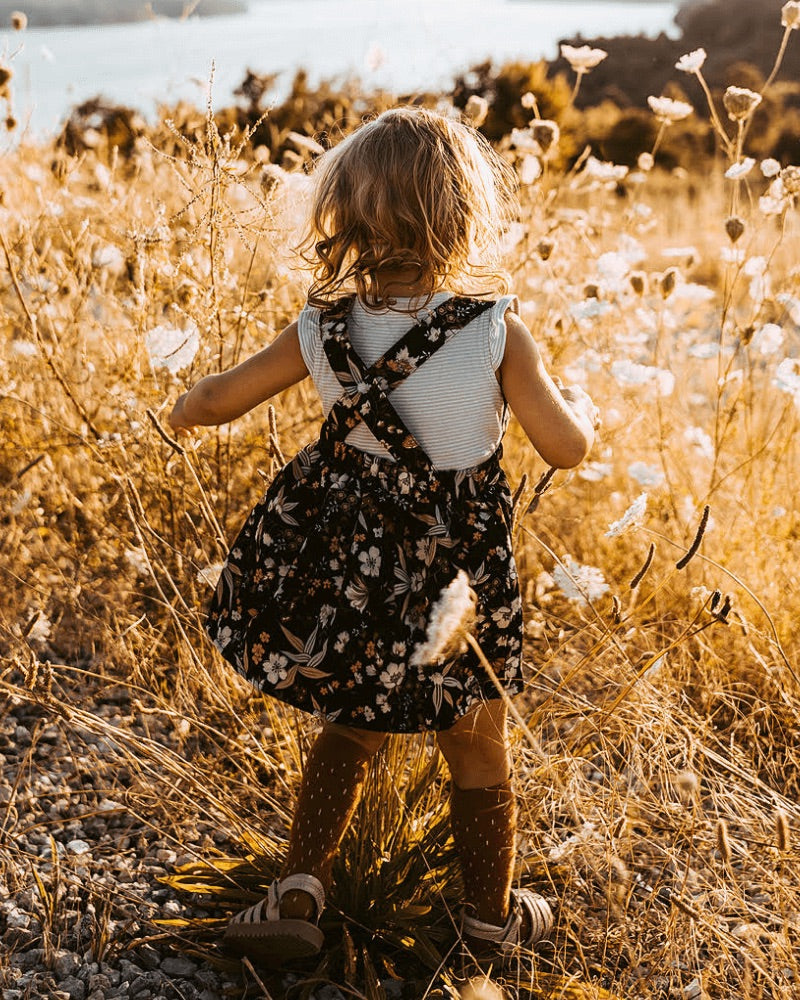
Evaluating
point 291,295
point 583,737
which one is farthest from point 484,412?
point 291,295

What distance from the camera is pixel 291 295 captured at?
8.86 feet

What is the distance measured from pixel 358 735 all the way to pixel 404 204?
75 centimetres

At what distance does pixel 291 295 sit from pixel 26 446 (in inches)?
30.6

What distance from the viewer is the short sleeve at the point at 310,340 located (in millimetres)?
1463

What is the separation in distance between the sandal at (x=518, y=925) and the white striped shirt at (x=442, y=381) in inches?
26.1

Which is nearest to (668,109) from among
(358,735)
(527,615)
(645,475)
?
(645,475)

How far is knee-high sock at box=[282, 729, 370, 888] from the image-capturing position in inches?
56.7

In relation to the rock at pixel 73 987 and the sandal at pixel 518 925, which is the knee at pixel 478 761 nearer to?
the sandal at pixel 518 925

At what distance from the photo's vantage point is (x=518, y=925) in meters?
1.50

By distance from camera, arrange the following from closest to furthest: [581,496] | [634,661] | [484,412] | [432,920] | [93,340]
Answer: [484,412]
[432,920]
[634,661]
[581,496]
[93,340]

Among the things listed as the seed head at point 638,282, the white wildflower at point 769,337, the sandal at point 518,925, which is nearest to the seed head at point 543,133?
the seed head at point 638,282

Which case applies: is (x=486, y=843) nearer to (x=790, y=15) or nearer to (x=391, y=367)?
(x=391, y=367)

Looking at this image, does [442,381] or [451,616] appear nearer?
[451,616]

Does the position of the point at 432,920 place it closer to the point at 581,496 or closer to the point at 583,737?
the point at 583,737
